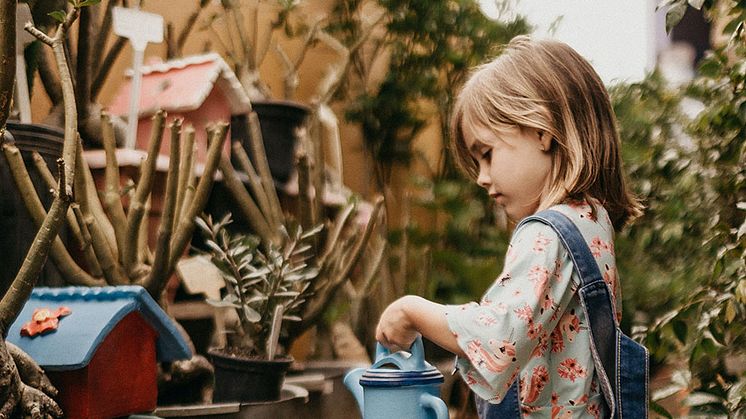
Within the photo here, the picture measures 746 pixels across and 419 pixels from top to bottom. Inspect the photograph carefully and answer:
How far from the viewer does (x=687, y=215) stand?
2828mm

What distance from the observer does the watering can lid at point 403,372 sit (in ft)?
4.08

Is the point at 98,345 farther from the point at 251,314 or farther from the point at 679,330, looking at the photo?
the point at 679,330

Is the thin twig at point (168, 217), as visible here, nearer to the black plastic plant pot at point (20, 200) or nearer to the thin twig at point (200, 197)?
the thin twig at point (200, 197)

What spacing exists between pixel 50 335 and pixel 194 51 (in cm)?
234

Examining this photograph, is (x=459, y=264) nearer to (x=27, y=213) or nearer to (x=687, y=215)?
(x=687, y=215)

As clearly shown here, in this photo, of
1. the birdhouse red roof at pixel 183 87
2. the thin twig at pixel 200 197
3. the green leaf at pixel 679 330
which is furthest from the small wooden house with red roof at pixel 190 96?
the green leaf at pixel 679 330

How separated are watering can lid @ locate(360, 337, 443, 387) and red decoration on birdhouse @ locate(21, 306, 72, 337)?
33.6 inches

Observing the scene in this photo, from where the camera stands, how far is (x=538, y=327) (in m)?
1.24

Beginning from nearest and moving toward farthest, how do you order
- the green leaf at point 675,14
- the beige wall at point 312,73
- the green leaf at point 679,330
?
1. the green leaf at point 675,14
2. the green leaf at point 679,330
3. the beige wall at point 312,73

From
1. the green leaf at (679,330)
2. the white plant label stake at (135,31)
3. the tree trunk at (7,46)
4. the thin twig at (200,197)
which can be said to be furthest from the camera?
the white plant label stake at (135,31)

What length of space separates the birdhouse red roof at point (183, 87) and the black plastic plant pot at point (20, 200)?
2.68ft

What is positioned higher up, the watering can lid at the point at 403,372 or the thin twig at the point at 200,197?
the thin twig at the point at 200,197

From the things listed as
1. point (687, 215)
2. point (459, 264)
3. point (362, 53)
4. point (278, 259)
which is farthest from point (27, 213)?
point (362, 53)

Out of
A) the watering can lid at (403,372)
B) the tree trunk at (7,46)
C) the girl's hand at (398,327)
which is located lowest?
the watering can lid at (403,372)
